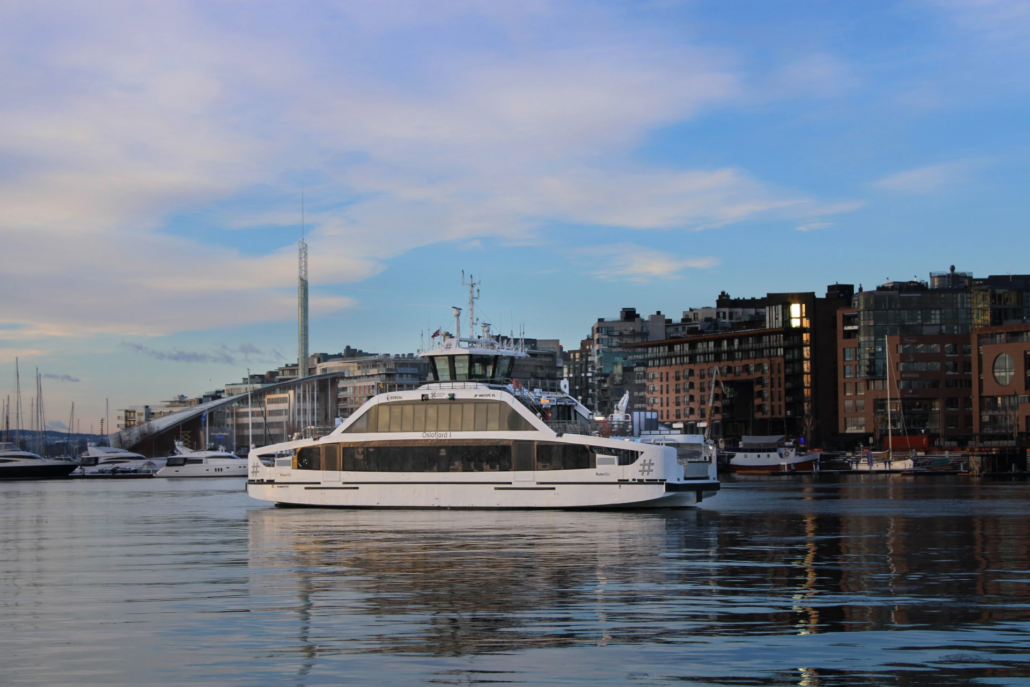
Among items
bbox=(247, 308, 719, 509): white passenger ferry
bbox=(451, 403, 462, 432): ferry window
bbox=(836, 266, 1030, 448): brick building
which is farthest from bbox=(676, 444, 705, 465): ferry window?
bbox=(836, 266, 1030, 448): brick building

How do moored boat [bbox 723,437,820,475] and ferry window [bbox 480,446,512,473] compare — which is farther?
moored boat [bbox 723,437,820,475]

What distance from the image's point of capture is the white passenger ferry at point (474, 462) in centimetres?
5122

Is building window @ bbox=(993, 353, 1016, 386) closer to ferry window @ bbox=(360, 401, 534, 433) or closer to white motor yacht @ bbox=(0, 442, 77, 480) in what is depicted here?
ferry window @ bbox=(360, 401, 534, 433)

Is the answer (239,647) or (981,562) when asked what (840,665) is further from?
(981,562)

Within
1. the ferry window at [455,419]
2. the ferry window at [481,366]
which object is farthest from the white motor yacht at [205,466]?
the ferry window at [455,419]

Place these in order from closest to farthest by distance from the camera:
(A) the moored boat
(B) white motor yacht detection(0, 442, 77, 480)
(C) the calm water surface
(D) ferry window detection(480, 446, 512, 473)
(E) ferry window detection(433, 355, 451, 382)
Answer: (C) the calm water surface
(D) ferry window detection(480, 446, 512, 473)
(E) ferry window detection(433, 355, 451, 382)
(B) white motor yacht detection(0, 442, 77, 480)
(A) the moored boat

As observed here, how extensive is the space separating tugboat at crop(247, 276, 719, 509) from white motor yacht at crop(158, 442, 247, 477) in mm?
96010

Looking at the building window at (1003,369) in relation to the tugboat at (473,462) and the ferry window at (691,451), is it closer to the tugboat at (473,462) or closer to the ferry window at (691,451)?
the ferry window at (691,451)

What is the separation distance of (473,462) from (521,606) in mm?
33349

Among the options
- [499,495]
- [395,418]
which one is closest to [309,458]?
[395,418]

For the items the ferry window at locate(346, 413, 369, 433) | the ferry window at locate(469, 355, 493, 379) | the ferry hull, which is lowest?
the ferry hull

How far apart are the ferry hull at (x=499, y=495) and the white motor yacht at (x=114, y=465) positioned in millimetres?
112094

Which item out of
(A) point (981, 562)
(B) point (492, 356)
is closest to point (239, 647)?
(A) point (981, 562)

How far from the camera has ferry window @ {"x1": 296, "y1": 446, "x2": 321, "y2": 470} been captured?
57062 mm
